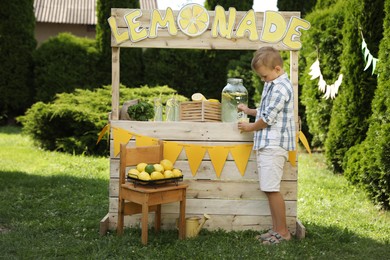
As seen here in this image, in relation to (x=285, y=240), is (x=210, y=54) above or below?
above

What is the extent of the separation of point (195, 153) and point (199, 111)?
0.38 m

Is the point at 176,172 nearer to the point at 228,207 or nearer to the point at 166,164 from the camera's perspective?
the point at 166,164

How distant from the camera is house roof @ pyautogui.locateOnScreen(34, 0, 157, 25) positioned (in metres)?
22.8

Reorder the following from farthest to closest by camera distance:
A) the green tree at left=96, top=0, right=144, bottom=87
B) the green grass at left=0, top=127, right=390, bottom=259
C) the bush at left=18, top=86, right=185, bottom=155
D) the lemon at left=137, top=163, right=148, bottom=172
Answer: the green tree at left=96, top=0, right=144, bottom=87, the bush at left=18, top=86, right=185, bottom=155, the lemon at left=137, top=163, right=148, bottom=172, the green grass at left=0, top=127, right=390, bottom=259

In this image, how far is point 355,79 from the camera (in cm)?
738

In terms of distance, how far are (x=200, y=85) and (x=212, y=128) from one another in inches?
362

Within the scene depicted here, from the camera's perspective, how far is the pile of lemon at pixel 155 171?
431 cm

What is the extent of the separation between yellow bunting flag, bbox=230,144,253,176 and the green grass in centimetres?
60

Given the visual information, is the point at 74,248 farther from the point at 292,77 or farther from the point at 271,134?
the point at 292,77

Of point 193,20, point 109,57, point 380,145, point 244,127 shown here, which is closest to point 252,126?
point 244,127

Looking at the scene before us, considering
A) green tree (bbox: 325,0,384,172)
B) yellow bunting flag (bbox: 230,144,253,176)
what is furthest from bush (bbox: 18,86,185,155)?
yellow bunting flag (bbox: 230,144,253,176)

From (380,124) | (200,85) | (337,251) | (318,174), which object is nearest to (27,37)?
(200,85)

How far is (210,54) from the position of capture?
45.1 ft

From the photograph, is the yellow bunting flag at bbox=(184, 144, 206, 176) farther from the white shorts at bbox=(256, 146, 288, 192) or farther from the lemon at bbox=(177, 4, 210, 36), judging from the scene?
the lemon at bbox=(177, 4, 210, 36)
